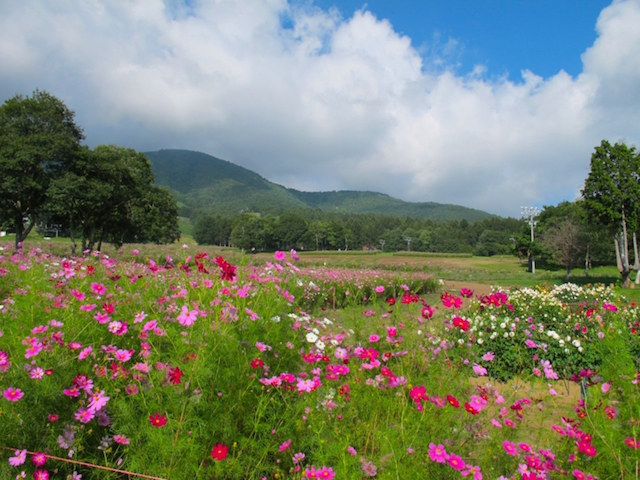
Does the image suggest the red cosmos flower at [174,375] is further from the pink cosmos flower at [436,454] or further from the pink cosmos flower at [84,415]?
the pink cosmos flower at [436,454]

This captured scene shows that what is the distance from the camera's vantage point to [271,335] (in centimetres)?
260

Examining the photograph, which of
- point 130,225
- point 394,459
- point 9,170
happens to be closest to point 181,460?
point 394,459

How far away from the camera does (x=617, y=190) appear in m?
20.9

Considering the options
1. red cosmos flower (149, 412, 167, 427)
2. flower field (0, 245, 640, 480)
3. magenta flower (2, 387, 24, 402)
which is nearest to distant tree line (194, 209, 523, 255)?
flower field (0, 245, 640, 480)

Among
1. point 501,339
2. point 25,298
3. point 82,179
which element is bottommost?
point 501,339

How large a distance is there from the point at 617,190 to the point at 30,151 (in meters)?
28.9

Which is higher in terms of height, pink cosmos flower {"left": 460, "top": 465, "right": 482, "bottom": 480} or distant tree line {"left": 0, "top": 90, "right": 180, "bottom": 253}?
distant tree line {"left": 0, "top": 90, "right": 180, "bottom": 253}

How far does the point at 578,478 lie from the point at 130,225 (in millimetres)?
25654

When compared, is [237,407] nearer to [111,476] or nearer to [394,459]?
[111,476]

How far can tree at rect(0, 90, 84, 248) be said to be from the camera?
1678 centimetres

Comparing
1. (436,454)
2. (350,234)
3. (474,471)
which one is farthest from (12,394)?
(350,234)

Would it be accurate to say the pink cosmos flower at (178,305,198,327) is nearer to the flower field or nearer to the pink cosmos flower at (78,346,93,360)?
the flower field

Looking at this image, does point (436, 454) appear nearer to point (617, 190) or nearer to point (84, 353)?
point (84, 353)

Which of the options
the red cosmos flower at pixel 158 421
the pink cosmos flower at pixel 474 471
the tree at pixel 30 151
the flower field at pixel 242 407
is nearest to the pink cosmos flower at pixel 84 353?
the flower field at pixel 242 407
